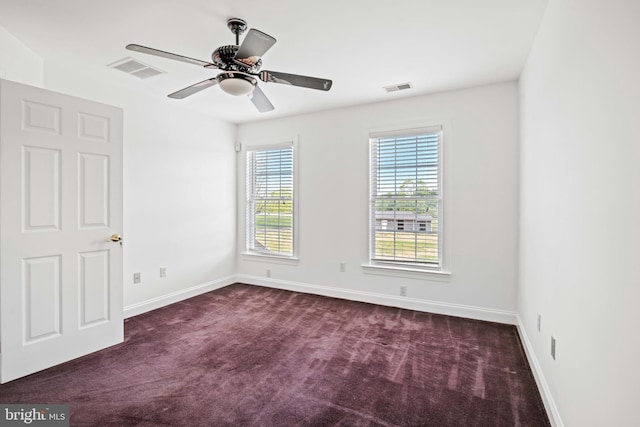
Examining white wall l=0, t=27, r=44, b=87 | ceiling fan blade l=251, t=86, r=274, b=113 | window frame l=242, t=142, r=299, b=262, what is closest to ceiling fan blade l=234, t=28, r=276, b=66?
ceiling fan blade l=251, t=86, r=274, b=113

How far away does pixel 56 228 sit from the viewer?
256 cm

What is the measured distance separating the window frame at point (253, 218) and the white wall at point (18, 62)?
271cm

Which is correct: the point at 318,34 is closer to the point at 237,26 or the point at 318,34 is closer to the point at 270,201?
the point at 237,26

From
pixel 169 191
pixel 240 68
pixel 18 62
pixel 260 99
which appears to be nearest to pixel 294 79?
pixel 240 68

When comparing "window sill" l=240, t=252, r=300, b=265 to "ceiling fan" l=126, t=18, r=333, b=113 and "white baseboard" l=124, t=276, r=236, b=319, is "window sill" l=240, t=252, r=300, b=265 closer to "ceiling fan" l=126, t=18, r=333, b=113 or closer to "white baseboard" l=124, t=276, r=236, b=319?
"white baseboard" l=124, t=276, r=236, b=319

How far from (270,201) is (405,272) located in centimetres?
236

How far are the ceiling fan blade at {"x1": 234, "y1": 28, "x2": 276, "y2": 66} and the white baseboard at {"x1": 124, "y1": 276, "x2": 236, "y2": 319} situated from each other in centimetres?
313

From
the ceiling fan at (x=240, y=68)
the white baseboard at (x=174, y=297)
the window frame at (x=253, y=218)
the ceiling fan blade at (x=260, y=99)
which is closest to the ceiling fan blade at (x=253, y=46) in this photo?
the ceiling fan at (x=240, y=68)

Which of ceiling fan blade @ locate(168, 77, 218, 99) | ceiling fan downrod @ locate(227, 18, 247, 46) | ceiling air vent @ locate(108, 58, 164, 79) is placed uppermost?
ceiling air vent @ locate(108, 58, 164, 79)

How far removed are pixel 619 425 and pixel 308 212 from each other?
12.7ft

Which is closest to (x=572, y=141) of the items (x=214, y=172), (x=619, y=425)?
(x=619, y=425)

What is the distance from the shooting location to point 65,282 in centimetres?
260

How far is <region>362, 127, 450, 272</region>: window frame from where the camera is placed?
12.4 ft

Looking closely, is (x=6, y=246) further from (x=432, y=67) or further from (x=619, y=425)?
(x=432, y=67)
